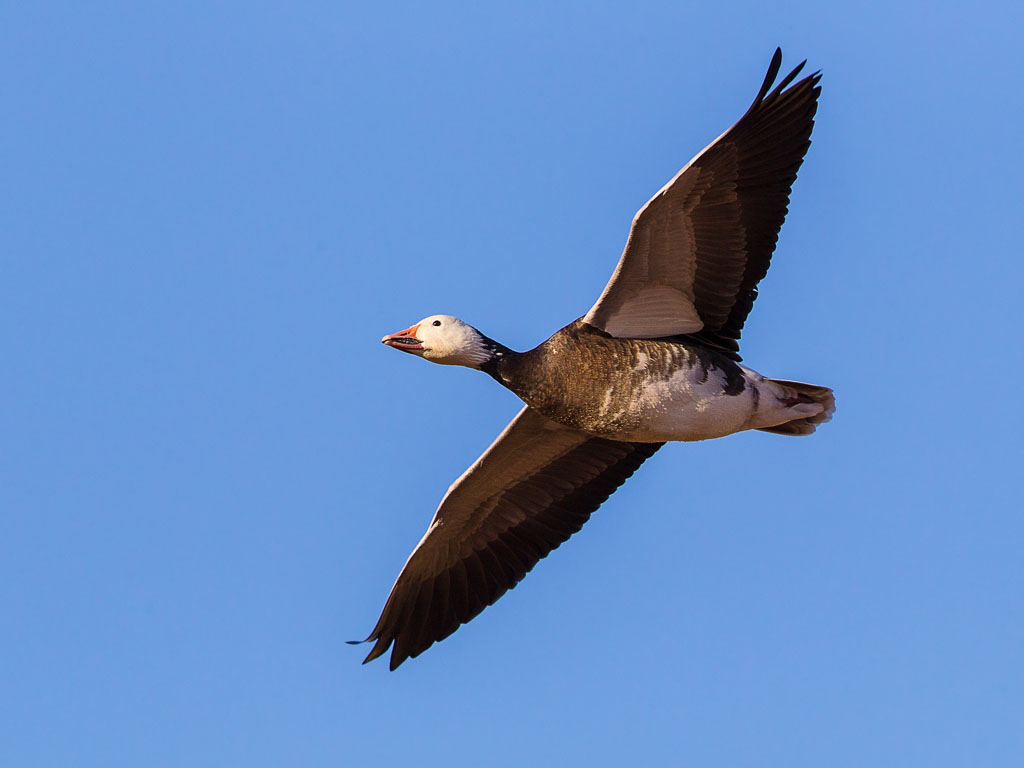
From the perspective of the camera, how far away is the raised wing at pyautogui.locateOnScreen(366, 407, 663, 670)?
1188 cm

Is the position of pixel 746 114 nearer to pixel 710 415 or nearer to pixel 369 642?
pixel 710 415

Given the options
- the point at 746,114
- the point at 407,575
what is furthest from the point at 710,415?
the point at 407,575

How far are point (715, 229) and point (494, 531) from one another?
10.9ft

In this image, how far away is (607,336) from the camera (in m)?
10.7

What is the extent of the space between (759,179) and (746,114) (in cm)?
51

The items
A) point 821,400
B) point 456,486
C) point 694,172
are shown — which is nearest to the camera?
point 694,172

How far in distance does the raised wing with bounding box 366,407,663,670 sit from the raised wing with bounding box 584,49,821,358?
1485mm

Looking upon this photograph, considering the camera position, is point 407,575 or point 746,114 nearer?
point 746,114

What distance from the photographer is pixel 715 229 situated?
10.5 metres

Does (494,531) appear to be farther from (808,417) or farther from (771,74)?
(771,74)

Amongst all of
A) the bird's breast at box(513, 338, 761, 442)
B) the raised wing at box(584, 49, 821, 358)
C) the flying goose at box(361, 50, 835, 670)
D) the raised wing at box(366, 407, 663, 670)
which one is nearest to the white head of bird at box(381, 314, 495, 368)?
the flying goose at box(361, 50, 835, 670)

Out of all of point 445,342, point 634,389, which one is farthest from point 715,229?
point 445,342

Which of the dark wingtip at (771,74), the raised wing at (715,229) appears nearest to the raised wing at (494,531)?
the raised wing at (715,229)

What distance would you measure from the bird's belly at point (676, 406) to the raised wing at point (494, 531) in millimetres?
1208
